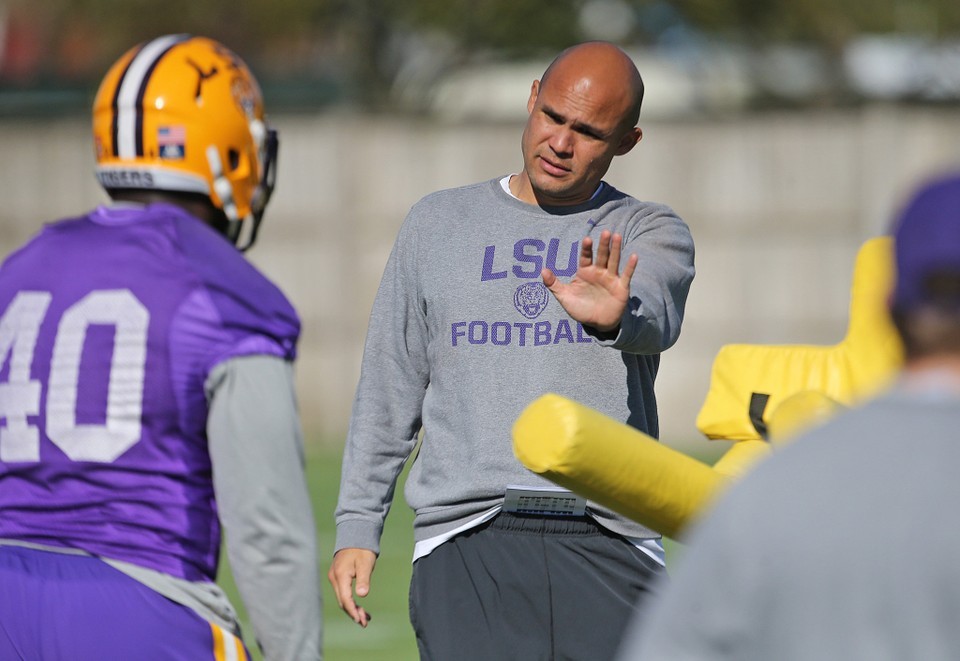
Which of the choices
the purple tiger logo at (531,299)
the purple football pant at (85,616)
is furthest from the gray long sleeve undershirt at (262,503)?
the purple tiger logo at (531,299)

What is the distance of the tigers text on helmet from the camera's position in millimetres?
3338

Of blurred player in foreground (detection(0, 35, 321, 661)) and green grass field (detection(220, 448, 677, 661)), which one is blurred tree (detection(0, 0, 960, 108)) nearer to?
green grass field (detection(220, 448, 677, 661))

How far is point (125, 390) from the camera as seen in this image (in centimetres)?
307

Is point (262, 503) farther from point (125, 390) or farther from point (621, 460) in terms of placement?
point (621, 460)

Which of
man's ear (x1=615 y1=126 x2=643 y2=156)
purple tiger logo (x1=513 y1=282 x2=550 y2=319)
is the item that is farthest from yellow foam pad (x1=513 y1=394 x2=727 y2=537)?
man's ear (x1=615 y1=126 x2=643 y2=156)

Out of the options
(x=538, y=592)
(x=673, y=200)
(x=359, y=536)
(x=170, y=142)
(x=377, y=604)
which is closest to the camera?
(x=170, y=142)

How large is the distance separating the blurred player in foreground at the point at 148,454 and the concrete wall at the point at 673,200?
10108 millimetres

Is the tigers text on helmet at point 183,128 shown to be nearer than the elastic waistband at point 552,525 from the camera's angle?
Yes

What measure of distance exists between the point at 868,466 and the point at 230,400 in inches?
56.0

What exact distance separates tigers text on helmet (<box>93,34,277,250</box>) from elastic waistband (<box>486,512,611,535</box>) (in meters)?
1.02

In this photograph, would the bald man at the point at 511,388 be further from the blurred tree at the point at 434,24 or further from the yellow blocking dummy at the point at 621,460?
the blurred tree at the point at 434,24

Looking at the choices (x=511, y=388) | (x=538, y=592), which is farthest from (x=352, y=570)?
(x=511, y=388)

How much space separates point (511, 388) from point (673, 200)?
31.2 ft

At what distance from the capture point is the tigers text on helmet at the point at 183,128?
3.34 metres
